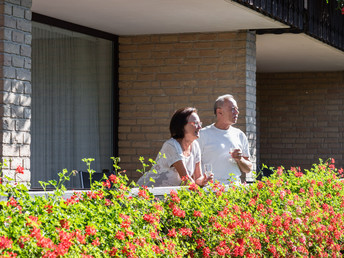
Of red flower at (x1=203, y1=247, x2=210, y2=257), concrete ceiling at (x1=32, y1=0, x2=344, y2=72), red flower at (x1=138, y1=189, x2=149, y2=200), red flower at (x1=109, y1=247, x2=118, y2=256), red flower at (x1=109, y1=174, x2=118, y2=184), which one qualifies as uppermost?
concrete ceiling at (x1=32, y1=0, x2=344, y2=72)

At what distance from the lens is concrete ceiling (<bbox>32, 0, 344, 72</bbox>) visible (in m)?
8.35

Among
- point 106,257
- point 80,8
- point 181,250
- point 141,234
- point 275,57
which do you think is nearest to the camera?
point 106,257

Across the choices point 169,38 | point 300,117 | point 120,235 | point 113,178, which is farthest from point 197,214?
point 300,117

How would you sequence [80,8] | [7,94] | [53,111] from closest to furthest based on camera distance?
[7,94], [80,8], [53,111]

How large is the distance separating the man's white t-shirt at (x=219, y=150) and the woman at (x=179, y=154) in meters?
0.51

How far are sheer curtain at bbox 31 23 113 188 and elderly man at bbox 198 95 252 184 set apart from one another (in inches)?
107

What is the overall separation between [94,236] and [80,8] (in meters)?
5.11

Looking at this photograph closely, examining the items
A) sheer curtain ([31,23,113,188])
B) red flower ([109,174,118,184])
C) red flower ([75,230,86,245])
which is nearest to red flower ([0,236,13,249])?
red flower ([75,230,86,245])

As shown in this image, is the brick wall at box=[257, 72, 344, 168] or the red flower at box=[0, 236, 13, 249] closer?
the red flower at box=[0, 236, 13, 249]

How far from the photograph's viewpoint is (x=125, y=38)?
1045 centimetres

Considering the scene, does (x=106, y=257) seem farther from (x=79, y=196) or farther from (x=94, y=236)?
(x=79, y=196)

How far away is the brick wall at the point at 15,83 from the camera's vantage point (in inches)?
262

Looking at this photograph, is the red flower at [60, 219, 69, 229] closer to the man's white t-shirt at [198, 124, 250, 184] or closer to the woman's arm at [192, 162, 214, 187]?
the woman's arm at [192, 162, 214, 187]

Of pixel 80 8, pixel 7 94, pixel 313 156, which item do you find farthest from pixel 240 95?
pixel 313 156
